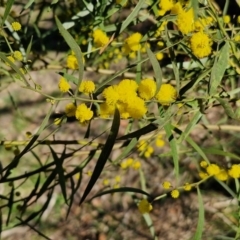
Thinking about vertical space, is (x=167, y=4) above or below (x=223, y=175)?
above

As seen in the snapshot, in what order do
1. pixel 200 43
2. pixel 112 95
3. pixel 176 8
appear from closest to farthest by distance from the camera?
1. pixel 112 95
2. pixel 200 43
3. pixel 176 8

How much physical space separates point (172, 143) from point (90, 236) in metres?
1.32

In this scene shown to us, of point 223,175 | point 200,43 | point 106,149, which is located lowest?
point 223,175

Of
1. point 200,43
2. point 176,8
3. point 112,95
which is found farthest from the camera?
point 176,8

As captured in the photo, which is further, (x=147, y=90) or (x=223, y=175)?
(x=223, y=175)

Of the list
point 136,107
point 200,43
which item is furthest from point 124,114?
point 200,43

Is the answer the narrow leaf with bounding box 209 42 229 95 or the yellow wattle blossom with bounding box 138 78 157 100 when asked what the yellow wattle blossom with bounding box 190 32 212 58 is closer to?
the narrow leaf with bounding box 209 42 229 95

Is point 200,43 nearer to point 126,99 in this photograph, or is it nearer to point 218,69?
point 218,69

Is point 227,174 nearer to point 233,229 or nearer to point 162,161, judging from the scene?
point 233,229

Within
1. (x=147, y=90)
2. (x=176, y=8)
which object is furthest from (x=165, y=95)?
(x=176, y=8)

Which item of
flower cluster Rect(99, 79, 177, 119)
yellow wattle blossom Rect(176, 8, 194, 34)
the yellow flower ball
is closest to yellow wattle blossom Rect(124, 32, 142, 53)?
the yellow flower ball

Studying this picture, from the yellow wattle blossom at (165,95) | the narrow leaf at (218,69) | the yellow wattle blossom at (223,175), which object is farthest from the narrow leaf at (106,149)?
the yellow wattle blossom at (223,175)

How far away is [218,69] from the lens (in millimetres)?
933

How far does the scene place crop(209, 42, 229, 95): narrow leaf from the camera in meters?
0.92
